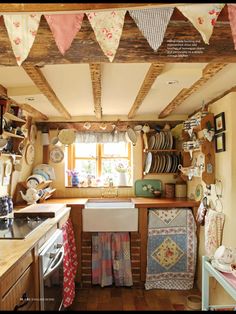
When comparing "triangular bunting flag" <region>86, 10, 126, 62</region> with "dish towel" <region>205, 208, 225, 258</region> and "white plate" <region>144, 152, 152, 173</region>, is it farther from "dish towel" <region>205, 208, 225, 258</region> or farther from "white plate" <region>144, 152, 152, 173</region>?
"white plate" <region>144, 152, 152, 173</region>

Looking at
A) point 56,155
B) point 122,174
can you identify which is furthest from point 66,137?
point 122,174

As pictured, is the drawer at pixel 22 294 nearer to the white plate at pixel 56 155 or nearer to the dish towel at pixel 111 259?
the dish towel at pixel 111 259

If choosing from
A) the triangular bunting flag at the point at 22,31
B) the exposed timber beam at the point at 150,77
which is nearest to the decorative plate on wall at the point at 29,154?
the exposed timber beam at the point at 150,77

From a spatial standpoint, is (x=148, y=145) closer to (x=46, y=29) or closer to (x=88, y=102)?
(x=88, y=102)

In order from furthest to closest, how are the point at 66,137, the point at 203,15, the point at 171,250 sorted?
the point at 66,137
the point at 171,250
the point at 203,15

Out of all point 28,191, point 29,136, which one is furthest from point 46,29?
point 29,136

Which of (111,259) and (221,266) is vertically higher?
(221,266)

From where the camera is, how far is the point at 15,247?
5.46 ft

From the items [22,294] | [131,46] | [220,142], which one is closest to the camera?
[131,46]

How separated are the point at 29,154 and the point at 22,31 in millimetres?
2533

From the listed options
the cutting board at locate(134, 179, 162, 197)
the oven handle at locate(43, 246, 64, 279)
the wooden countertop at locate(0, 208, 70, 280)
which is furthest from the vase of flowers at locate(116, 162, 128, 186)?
the wooden countertop at locate(0, 208, 70, 280)

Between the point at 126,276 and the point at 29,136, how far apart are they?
2.06 m

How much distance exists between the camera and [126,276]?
3.23 meters

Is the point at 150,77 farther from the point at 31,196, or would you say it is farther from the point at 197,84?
the point at 31,196
